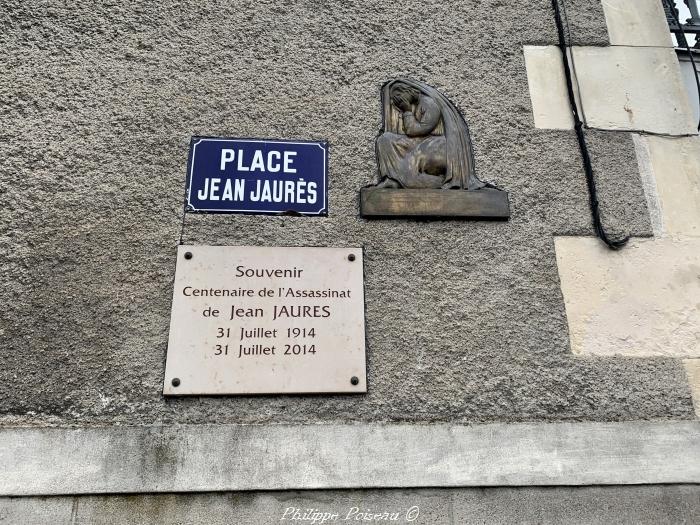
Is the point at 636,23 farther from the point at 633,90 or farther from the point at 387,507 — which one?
the point at 387,507

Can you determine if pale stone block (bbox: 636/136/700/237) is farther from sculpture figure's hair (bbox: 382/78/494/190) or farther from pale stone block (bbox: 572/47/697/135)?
sculpture figure's hair (bbox: 382/78/494/190)

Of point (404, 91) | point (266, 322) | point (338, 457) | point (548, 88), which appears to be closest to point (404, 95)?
point (404, 91)

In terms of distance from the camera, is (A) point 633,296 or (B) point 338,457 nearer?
(B) point 338,457

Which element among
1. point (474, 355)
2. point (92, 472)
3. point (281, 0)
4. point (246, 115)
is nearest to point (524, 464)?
point (474, 355)

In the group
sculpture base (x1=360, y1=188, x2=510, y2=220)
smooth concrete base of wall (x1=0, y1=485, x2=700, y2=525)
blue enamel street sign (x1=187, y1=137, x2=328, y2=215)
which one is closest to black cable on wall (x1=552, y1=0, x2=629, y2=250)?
sculpture base (x1=360, y1=188, x2=510, y2=220)

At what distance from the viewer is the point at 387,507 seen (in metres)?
2.26

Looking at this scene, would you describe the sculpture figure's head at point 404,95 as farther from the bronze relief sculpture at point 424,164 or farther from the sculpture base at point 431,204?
the sculpture base at point 431,204

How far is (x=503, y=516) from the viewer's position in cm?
226

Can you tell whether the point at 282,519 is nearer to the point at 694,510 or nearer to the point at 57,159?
the point at 694,510

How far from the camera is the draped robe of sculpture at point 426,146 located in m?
2.87

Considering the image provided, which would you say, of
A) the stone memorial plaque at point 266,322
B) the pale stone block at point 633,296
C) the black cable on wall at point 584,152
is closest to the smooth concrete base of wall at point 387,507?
the stone memorial plaque at point 266,322

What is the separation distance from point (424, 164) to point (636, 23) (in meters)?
1.56

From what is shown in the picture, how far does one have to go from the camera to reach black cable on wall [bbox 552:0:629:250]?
2.79m

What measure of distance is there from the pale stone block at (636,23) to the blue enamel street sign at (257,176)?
5.84 ft
